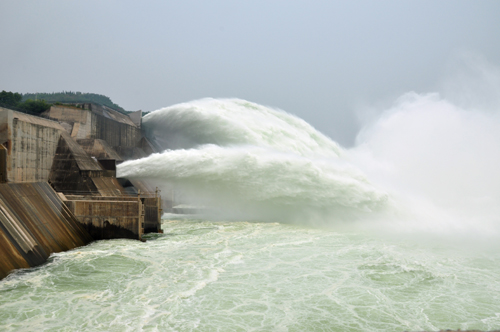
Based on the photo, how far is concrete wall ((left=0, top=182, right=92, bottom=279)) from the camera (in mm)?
15492

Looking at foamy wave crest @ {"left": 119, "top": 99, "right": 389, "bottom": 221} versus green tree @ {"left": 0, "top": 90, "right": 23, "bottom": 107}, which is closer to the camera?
foamy wave crest @ {"left": 119, "top": 99, "right": 389, "bottom": 221}

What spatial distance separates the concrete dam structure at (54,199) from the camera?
16609 mm

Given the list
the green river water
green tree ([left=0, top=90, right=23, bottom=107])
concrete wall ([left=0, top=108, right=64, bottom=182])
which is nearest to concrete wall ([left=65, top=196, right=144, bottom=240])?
the green river water

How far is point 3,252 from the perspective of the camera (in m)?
14.9

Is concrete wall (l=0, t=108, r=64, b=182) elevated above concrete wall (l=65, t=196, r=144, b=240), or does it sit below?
above

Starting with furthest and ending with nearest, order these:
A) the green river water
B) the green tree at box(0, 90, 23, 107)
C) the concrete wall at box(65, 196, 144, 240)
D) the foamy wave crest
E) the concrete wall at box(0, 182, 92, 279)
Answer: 1. the green tree at box(0, 90, 23, 107)
2. the foamy wave crest
3. the concrete wall at box(65, 196, 144, 240)
4. the concrete wall at box(0, 182, 92, 279)
5. the green river water

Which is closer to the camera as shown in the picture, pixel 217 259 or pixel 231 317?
pixel 231 317

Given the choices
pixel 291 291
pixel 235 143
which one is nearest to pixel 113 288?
pixel 291 291

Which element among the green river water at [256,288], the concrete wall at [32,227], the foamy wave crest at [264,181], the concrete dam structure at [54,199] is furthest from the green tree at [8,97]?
the green river water at [256,288]

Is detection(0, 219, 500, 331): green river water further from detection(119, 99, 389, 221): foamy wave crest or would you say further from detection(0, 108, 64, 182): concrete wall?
detection(119, 99, 389, 221): foamy wave crest

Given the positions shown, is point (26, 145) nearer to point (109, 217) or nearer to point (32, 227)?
point (109, 217)

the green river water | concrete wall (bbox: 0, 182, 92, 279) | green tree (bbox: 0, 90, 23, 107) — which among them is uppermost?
green tree (bbox: 0, 90, 23, 107)

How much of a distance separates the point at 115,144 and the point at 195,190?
1556 cm

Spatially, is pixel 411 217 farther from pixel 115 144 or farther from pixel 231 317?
pixel 115 144
